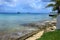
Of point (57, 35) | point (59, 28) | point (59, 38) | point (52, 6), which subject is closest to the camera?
point (59, 38)

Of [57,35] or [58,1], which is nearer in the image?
[57,35]

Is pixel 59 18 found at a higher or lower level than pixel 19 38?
higher

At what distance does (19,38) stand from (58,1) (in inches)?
150

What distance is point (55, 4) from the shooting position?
14805 millimetres

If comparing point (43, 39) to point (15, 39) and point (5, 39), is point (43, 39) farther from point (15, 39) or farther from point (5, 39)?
point (5, 39)

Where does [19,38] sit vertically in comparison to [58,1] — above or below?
below

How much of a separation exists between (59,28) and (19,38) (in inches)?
116

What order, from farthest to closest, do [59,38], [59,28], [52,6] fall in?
1. [52,6]
2. [59,28]
3. [59,38]

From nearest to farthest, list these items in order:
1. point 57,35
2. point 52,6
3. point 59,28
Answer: point 57,35 < point 59,28 < point 52,6

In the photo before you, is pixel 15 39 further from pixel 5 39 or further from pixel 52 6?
pixel 52 6

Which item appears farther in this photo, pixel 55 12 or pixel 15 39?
pixel 55 12

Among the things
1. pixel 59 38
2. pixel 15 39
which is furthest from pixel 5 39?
pixel 59 38

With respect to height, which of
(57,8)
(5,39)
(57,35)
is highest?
(57,8)

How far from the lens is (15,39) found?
46.7 ft
